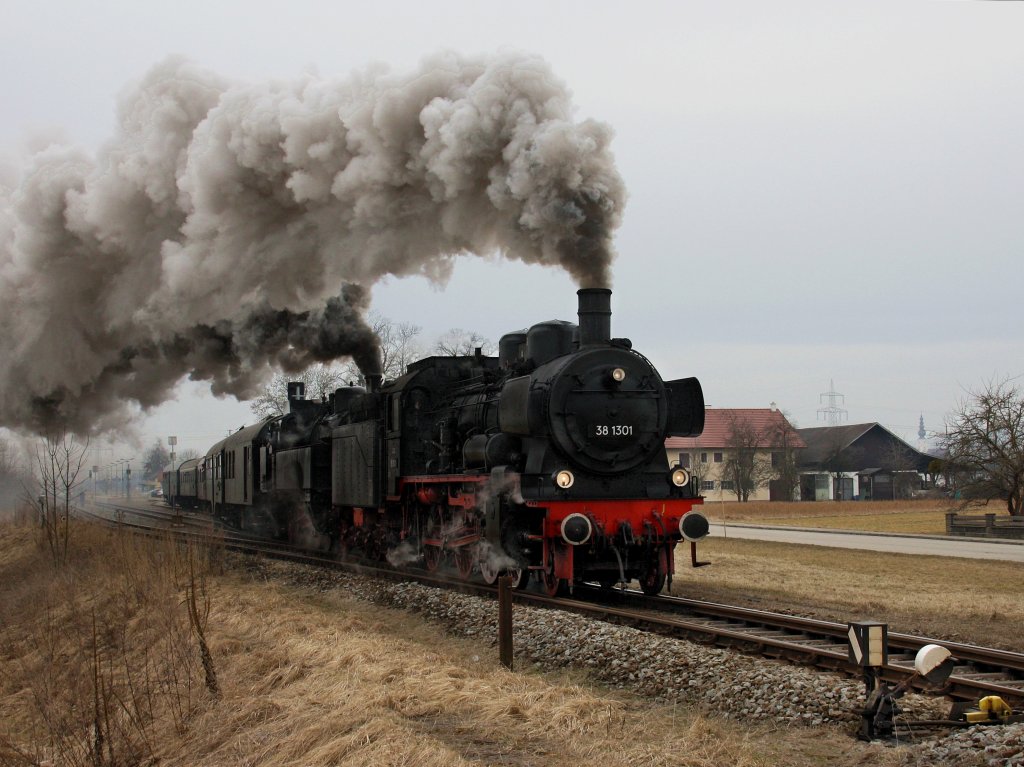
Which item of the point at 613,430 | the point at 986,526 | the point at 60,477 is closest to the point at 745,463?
the point at 986,526

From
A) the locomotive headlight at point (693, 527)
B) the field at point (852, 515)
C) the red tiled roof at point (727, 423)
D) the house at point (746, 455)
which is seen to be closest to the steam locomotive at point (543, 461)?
the locomotive headlight at point (693, 527)

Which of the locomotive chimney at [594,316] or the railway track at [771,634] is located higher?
the locomotive chimney at [594,316]

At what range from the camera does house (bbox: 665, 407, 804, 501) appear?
6003 cm

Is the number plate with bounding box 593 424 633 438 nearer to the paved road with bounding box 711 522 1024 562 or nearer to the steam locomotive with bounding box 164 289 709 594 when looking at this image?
the steam locomotive with bounding box 164 289 709 594

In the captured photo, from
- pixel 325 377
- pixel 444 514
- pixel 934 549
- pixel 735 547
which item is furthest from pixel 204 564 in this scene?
pixel 325 377

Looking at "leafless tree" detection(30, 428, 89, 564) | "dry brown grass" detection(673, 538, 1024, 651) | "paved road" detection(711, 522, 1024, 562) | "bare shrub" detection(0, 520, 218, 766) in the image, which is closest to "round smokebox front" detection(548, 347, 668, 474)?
"dry brown grass" detection(673, 538, 1024, 651)

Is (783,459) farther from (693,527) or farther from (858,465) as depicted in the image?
(693,527)

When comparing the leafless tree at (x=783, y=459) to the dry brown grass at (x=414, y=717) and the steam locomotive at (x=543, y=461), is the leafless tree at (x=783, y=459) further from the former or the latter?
the dry brown grass at (x=414, y=717)

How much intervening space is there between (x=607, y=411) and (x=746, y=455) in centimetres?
4915

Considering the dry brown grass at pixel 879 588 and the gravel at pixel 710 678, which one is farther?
the dry brown grass at pixel 879 588

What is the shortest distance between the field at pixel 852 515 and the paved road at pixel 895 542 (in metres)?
3.09

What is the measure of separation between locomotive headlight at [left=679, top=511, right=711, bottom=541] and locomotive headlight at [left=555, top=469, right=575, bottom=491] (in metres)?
1.43

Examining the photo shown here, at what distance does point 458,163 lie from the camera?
595 inches

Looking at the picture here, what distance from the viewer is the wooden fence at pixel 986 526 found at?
29.6 metres
